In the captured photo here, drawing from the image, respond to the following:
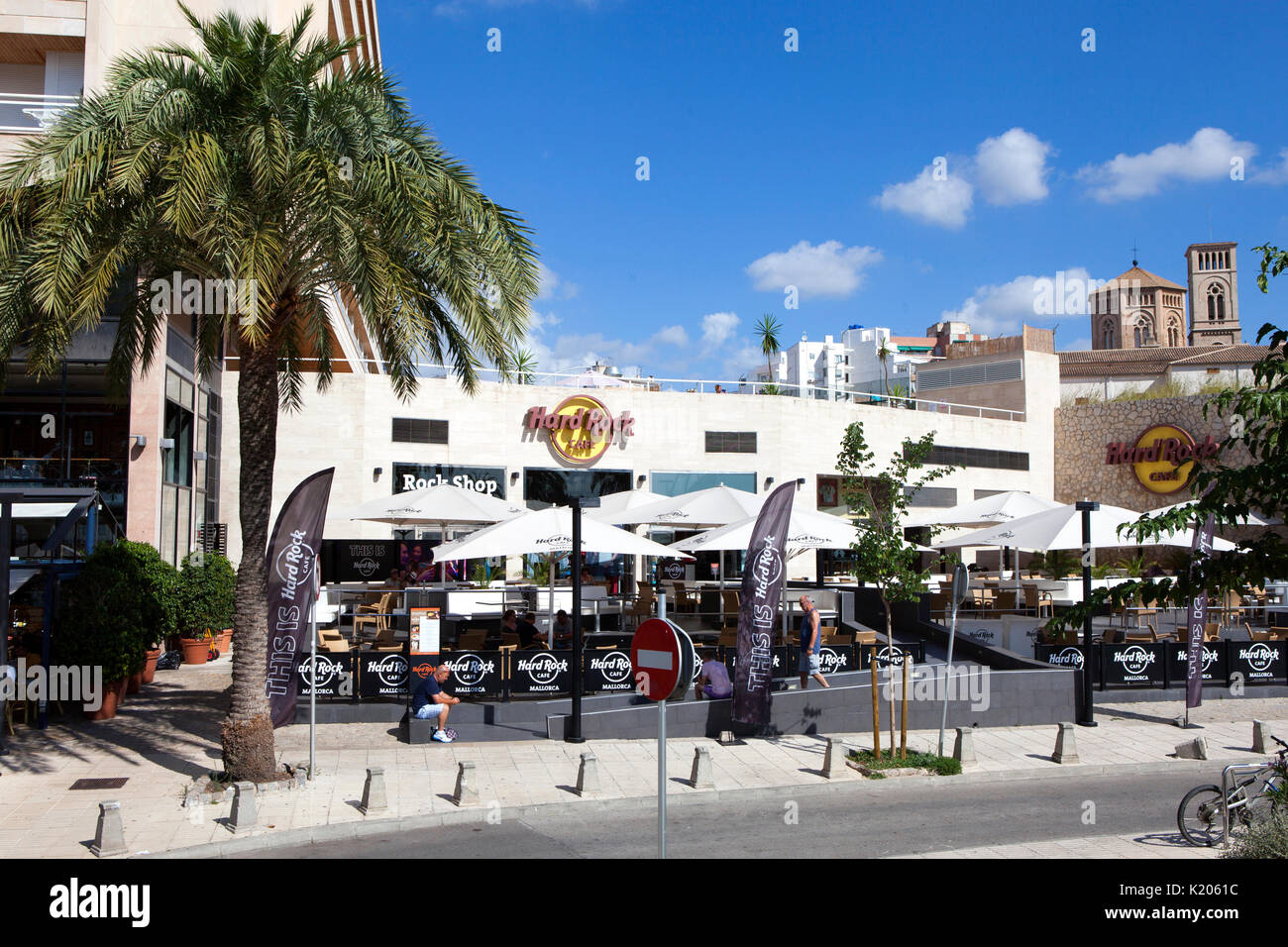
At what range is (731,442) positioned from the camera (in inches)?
1588

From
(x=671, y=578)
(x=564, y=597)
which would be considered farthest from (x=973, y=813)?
(x=671, y=578)

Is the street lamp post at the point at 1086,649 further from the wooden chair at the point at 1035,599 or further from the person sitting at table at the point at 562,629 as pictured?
the person sitting at table at the point at 562,629

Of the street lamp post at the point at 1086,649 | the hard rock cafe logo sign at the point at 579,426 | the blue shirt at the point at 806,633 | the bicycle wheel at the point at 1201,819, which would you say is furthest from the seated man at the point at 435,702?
the hard rock cafe logo sign at the point at 579,426

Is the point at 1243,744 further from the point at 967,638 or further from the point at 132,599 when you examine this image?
the point at 132,599

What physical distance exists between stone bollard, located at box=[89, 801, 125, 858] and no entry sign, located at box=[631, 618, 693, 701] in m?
5.09

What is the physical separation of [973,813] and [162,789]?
9211mm

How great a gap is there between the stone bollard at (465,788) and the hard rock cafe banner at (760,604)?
4.50 metres

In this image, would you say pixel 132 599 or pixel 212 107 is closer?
pixel 212 107

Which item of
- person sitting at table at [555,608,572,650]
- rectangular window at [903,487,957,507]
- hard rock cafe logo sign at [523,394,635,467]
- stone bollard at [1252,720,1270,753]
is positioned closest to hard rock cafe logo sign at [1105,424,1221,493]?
rectangular window at [903,487,957,507]

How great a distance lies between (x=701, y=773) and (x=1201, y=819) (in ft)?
17.4

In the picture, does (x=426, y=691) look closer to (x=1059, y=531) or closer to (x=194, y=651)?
(x=194, y=651)

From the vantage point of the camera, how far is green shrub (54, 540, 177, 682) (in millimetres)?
15141

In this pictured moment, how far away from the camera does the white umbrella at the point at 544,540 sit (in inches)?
698

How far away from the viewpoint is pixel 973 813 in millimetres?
11688
